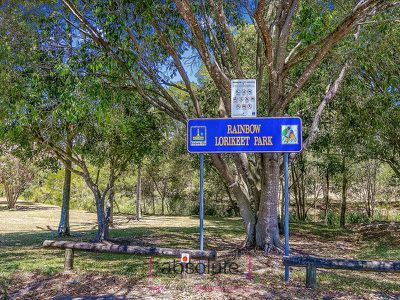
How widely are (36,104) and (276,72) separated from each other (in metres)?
5.23

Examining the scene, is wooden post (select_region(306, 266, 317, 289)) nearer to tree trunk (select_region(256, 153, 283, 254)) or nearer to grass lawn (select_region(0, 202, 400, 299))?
grass lawn (select_region(0, 202, 400, 299))

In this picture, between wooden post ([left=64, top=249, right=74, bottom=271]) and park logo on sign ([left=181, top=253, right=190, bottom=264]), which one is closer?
park logo on sign ([left=181, top=253, right=190, bottom=264])

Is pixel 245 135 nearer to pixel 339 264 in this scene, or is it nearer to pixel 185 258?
pixel 185 258

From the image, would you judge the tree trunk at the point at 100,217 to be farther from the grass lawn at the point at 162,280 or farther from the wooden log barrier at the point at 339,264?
the wooden log barrier at the point at 339,264

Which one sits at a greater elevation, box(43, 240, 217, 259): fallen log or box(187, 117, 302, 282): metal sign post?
box(187, 117, 302, 282): metal sign post

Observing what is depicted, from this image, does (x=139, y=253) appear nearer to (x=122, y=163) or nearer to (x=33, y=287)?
(x=33, y=287)

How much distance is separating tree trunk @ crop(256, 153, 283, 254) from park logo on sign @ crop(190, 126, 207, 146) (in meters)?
2.40

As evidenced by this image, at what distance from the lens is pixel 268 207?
8953mm

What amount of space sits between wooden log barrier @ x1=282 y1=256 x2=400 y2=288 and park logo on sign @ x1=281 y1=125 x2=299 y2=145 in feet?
6.35

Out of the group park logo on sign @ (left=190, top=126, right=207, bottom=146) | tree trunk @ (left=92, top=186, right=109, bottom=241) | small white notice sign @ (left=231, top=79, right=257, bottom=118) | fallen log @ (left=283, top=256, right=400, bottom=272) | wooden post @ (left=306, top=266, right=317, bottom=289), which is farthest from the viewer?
tree trunk @ (left=92, top=186, right=109, bottom=241)

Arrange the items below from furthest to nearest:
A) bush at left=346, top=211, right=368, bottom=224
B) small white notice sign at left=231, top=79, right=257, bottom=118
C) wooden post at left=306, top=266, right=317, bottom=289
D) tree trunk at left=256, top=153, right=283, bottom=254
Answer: bush at left=346, top=211, right=368, bottom=224, tree trunk at left=256, top=153, right=283, bottom=254, small white notice sign at left=231, top=79, right=257, bottom=118, wooden post at left=306, top=266, right=317, bottom=289

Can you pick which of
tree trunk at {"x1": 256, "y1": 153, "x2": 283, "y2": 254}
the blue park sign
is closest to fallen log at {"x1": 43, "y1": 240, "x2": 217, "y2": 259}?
the blue park sign

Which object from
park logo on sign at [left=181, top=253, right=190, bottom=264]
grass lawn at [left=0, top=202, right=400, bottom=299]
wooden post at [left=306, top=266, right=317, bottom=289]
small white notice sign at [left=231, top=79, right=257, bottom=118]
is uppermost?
small white notice sign at [left=231, top=79, right=257, bottom=118]

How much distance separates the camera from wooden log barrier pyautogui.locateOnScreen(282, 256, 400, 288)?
586cm
